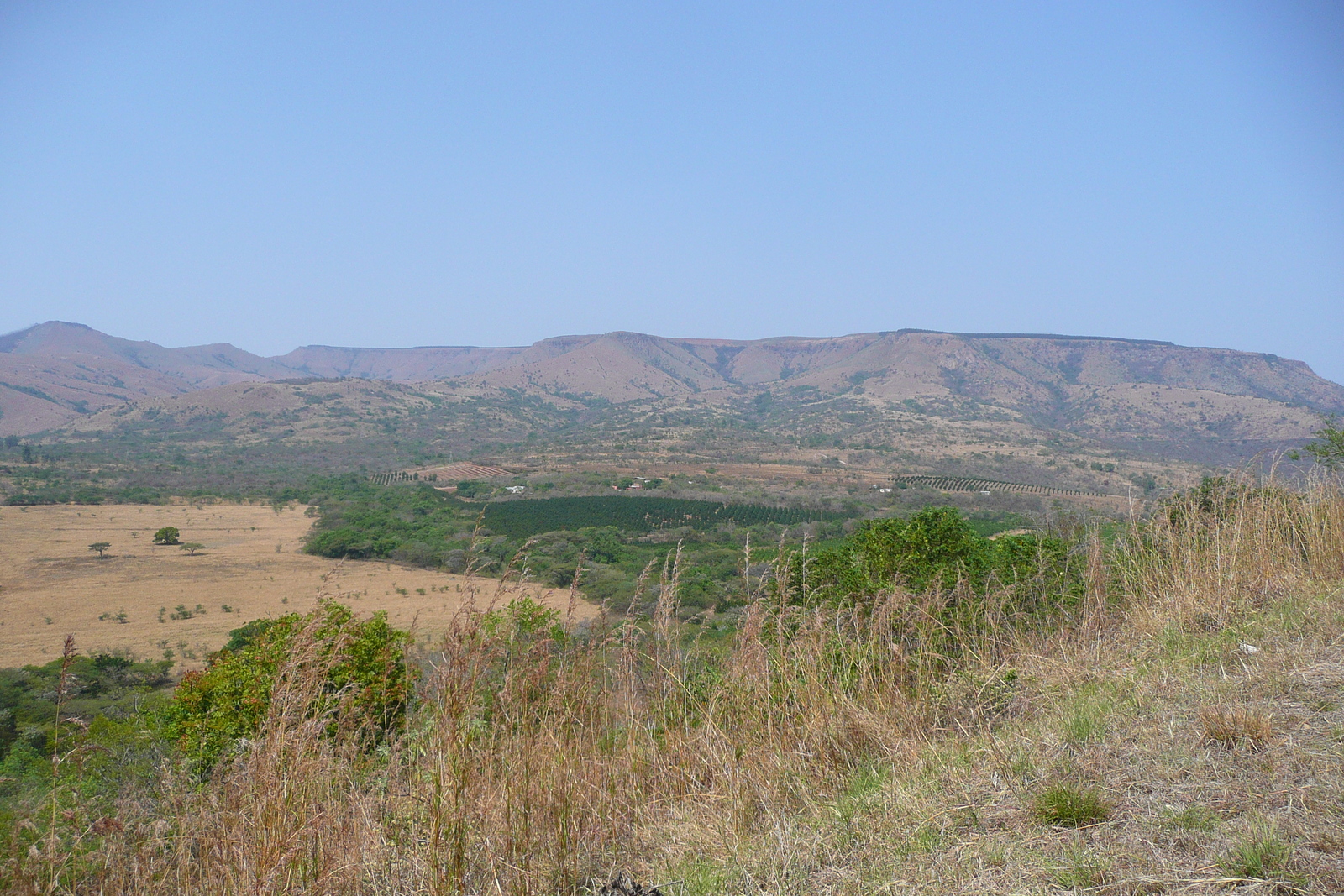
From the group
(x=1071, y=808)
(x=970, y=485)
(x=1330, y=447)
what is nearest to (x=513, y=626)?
(x=1071, y=808)

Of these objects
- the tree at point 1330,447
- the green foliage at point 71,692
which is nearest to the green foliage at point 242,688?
the green foliage at point 71,692

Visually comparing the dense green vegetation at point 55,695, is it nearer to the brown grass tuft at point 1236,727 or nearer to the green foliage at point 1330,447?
the brown grass tuft at point 1236,727

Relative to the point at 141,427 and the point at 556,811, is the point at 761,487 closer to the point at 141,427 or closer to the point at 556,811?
the point at 556,811

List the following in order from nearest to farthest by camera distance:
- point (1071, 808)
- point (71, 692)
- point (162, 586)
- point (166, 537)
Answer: point (1071, 808)
point (71, 692)
point (162, 586)
point (166, 537)

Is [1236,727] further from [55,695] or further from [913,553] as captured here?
[55,695]

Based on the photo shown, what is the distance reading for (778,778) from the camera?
3.09 m

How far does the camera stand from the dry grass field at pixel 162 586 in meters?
32.1

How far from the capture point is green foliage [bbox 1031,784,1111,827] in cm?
235

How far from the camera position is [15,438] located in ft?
466

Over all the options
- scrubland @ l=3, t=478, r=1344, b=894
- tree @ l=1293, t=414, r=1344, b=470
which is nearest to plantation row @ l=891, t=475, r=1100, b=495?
tree @ l=1293, t=414, r=1344, b=470

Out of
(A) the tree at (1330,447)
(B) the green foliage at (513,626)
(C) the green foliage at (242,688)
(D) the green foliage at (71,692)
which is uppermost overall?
(A) the tree at (1330,447)

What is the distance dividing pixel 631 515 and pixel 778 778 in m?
66.6

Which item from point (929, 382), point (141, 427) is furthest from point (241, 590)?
point (929, 382)

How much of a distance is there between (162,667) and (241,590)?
15289 mm
